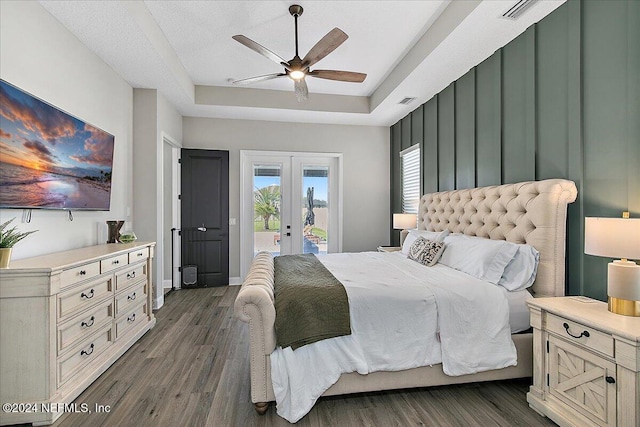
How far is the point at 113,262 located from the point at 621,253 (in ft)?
11.5

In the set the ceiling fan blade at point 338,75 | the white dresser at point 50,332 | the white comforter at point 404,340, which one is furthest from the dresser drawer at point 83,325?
the ceiling fan blade at point 338,75

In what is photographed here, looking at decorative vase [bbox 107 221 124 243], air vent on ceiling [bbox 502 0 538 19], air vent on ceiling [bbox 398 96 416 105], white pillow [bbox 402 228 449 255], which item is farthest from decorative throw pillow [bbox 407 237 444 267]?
decorative vase [bbox 107 221 124 243]

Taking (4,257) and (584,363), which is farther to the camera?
(4,257)

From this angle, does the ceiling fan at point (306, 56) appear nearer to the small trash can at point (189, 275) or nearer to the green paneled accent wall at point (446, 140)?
the green paneled accent wall at point (446, 140)

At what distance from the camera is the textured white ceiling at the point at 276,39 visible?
2.68 m

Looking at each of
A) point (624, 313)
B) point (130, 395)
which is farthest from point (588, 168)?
point (130, 395)

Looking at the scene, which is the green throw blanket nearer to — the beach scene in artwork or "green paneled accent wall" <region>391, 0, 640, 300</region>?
"green paneled accent wall" <region>391, 0, 640, 300</region>

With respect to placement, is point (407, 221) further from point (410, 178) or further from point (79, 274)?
point (79, 274)

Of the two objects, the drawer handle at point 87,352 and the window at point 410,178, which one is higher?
the window at point 410,178

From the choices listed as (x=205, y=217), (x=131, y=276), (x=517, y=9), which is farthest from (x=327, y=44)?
(x=205, y=217)

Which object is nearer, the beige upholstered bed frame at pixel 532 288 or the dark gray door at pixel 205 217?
the beige upholstered bed frame at pixel 532 288

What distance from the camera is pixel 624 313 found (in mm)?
1763

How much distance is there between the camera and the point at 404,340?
6.93 feet

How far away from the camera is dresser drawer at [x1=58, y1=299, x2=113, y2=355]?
6.78 ft
